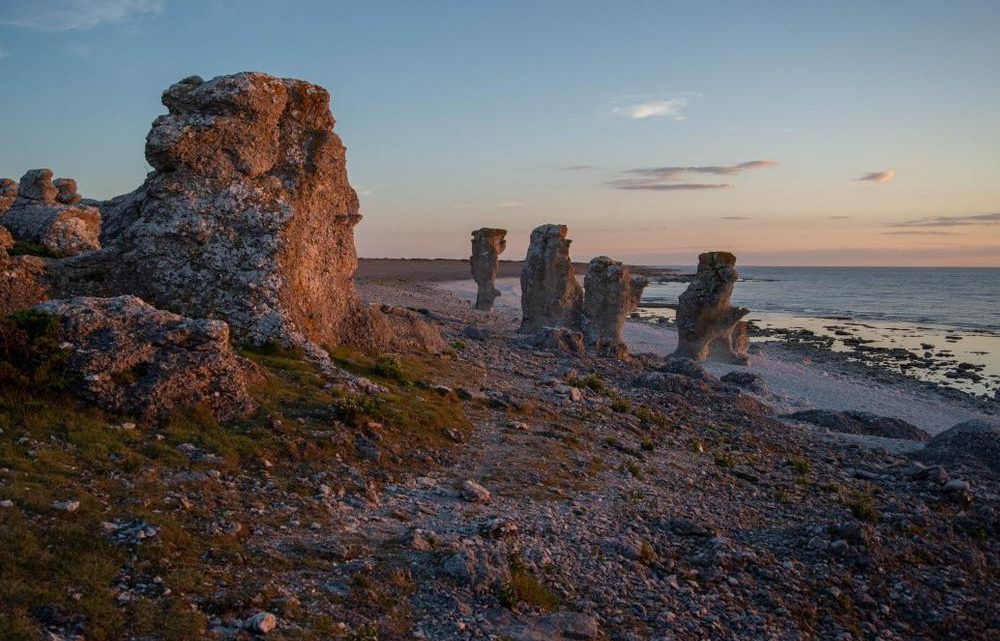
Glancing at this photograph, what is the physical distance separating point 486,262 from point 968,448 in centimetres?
3963

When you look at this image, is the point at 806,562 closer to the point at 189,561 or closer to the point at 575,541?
the point at 575,541

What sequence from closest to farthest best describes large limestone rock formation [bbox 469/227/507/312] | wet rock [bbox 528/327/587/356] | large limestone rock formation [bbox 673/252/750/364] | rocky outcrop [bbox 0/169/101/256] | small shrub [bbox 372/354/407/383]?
small shrub [bbox 372/354/407/383] → rocky outcrop [bbox 0/169/101/256] → wet rock [bbox 528/327/587/356] → large limestone rock formation [bbox 673/252/750/364] → large limestone rock formation [bbox 469/227/507/312]

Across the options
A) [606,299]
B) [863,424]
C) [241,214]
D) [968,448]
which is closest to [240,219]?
[241,214]

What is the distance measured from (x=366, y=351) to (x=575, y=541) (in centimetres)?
963

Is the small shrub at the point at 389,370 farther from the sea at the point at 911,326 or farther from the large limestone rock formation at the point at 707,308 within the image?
the sea at the point at 911,326

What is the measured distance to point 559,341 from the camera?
28.6m

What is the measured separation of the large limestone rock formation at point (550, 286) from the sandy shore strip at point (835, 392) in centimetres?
611

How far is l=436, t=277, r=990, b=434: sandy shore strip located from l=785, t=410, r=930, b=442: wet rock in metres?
2.72

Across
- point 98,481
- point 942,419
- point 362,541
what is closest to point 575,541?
point 362,541

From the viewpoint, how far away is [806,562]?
33.8ft

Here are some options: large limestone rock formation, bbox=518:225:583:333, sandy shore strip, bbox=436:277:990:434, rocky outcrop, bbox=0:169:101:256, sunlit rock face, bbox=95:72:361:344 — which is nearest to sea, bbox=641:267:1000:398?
sandy shore strip, bbox=436:277:990:434

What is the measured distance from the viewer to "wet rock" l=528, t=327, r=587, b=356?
28.3m

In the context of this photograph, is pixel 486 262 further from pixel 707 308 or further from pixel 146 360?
pixel 146 360

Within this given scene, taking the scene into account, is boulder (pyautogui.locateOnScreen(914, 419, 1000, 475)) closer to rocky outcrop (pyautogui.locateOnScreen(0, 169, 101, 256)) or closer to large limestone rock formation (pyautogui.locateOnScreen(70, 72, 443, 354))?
large limestone rock formation (pyautogui.locateOnScreen(70, 72, 443, 354))
